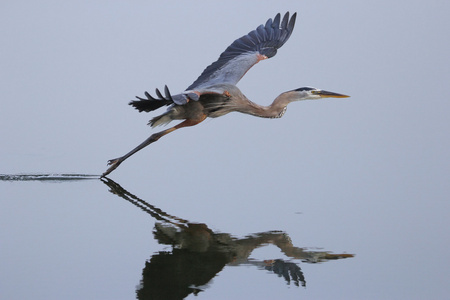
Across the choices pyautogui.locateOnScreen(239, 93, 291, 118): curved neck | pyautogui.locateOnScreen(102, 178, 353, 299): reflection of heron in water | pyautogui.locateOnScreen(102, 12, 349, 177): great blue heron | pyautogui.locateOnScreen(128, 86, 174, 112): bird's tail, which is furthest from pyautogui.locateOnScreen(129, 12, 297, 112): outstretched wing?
pyautogui.locateOnScreen(102, 178, 353, 299): reflection of heron in water

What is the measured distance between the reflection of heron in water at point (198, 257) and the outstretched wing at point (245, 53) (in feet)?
10.6

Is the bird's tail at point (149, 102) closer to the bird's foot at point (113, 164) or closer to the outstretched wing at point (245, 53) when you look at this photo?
the bird's foot at point (113, 164)

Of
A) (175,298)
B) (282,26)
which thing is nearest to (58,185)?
(175,298)

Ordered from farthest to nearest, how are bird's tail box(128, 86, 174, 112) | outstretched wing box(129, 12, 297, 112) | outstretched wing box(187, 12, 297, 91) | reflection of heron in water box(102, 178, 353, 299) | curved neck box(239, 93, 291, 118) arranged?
outstretched wing box(187, 12, 297, 91)
outstretched wing box(129, 12, 297, 112)
curved neck box(239, 93, 291, 118)
bird's tail box(128, 86, 174, 112)
reflection of heron in water box(102, 178, 353, 299)

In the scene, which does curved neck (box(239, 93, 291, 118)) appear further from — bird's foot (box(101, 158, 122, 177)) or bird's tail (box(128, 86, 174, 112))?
bird's tail (box(128, 86, 174, 112))

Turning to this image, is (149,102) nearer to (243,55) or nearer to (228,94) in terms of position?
(228,94)

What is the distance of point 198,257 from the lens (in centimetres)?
518

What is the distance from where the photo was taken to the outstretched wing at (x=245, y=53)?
9133 millimetres

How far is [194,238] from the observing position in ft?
18.6

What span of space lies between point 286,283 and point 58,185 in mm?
3611

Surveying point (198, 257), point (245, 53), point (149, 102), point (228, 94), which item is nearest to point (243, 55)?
point (245, 53)

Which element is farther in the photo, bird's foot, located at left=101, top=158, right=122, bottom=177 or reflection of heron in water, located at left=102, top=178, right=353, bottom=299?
bird's foot, located at left=101, top=158, right=122, bottom=177

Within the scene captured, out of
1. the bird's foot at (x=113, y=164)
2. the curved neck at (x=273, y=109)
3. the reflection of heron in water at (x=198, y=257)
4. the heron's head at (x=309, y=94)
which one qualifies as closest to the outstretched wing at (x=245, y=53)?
the curved neck at (x=273, y=109)

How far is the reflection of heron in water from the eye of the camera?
4.57 metres
